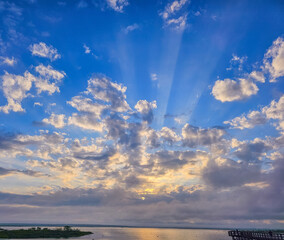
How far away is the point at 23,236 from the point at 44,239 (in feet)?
50.9

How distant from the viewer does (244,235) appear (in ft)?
177

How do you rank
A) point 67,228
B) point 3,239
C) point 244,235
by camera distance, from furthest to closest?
point 67,228 → point 3,239 → point 244,235

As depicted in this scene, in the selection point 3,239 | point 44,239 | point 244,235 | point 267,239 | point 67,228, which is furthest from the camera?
point 67,228

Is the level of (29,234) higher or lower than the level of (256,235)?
lower

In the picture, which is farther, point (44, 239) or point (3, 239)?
point (44, 239)

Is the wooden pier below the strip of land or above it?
above

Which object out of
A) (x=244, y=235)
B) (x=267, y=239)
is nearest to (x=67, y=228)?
(x=244, y=235)

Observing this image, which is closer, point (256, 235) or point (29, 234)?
point (256, 235)

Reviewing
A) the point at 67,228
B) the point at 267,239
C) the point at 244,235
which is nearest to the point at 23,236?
the point at 67,228

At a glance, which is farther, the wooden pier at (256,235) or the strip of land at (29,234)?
the strip of land at (29,234)

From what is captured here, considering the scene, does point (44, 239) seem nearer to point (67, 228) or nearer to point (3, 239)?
point (3, 239)

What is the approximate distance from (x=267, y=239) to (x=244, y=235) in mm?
13094

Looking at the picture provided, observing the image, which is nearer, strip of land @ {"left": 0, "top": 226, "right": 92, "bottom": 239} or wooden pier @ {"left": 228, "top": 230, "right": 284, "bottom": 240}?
wooden pier @ {"left": 228, "top": 230, "right": 284, "bottom": 240}

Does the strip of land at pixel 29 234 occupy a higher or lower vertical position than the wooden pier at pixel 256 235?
lower
